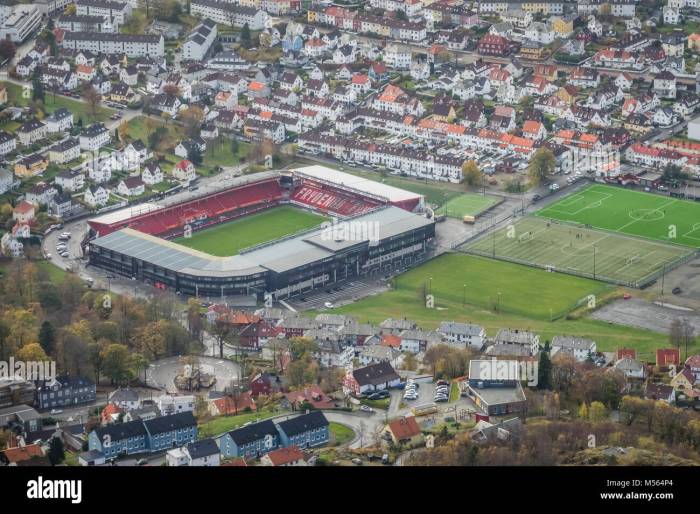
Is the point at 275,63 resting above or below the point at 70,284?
above

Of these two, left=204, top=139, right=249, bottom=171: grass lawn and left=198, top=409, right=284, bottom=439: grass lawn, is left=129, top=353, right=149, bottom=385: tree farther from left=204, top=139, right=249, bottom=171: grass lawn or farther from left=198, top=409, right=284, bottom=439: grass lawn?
left=204, top=139, right=249, bottom=171: grass lawn

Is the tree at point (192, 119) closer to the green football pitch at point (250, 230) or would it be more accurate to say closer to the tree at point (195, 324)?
the green football pitch at point (250, 230)

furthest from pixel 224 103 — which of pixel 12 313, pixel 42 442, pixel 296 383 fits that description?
pixel 42 442

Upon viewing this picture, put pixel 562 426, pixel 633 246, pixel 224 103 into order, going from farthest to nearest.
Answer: pixel 224 103 → pixel 633 246 → pixel 562 426

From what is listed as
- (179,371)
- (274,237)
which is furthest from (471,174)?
(179,371)

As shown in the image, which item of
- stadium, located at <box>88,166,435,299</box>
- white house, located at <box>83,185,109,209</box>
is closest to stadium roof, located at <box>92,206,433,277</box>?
stadium, located at <box>88,166,435,299</box>
